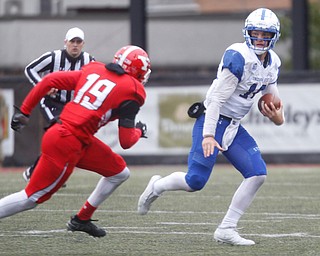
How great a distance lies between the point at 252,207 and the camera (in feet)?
30.5

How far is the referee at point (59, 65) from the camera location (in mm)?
9984

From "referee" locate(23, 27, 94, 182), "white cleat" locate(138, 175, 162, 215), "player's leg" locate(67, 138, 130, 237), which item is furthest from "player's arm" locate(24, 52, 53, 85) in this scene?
"player's leg" locate(67, 138, 130, 237)

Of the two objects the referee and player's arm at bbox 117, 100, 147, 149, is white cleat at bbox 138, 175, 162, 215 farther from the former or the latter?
the referee

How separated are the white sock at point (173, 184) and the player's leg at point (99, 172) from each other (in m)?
0.35

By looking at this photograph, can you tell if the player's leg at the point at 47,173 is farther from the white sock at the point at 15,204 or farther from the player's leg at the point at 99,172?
the player's leg at the point at 99,172

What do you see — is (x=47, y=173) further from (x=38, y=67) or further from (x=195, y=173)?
(x=38, y=67)

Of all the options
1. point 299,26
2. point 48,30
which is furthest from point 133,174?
point 48,30

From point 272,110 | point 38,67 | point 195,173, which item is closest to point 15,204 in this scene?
point 195,173

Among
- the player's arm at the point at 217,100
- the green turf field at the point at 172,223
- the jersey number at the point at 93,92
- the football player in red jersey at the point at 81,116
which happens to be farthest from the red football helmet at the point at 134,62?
the green turf field at the point at 172,223

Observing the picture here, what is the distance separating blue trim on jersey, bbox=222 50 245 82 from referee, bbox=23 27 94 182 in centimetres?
340

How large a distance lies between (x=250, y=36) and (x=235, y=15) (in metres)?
18.8

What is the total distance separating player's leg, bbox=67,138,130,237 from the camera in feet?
22.0

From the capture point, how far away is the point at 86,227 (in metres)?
7.05

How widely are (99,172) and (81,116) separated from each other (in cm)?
62
